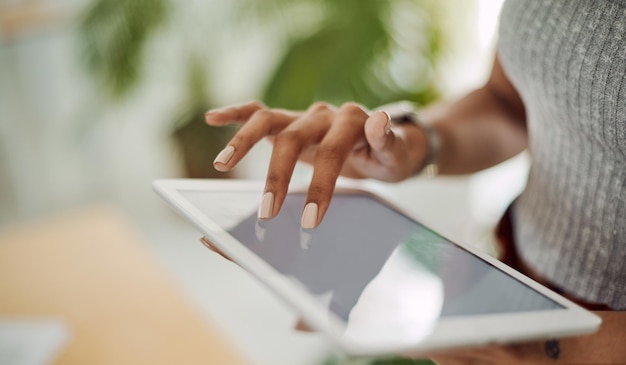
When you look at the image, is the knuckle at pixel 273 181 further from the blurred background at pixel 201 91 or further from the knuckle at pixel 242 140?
the blurred background at pixel 201 91

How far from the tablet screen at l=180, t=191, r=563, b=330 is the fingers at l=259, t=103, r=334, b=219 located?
0.03 m

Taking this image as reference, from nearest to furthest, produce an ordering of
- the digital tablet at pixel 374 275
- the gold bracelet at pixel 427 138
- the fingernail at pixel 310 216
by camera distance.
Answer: the digital tablet at pixel 374 275, the fingernail at pixel 310 216, the gold bracelet at pixel 427 138

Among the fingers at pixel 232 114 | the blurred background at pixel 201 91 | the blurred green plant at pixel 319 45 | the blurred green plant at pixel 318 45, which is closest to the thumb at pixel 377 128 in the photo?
the fingers at pixel 232 114

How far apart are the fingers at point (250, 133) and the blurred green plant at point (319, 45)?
3.21ft

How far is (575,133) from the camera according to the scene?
0.60 m

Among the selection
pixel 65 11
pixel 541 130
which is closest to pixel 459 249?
pixel 541 130

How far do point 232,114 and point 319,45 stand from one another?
40.6 inches

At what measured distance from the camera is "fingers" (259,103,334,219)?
0.51m

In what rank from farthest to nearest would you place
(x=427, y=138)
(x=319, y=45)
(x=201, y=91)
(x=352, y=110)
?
(x=201, y=91) < (x=319, y=45) < (x=427, y=138) < (x=352, y=110)

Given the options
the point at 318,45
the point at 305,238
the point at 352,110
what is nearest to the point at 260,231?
the point at 305,238

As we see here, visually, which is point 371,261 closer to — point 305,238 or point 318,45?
point 305,238

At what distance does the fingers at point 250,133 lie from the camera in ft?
1.73

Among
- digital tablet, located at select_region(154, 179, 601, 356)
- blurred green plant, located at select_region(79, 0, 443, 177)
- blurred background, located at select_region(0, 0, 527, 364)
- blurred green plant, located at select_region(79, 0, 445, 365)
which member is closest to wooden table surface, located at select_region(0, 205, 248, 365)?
blurred background, located at select_region(0, 0, 527, 364)

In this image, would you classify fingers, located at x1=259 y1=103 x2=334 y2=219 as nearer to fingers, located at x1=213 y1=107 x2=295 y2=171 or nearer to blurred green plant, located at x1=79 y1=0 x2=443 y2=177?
fingers, located at x1=213 y1=107 x2=295 y2=171
